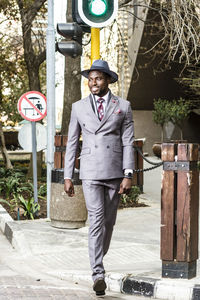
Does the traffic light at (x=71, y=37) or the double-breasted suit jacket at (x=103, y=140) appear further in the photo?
the traffic light at (x=71, y=37)

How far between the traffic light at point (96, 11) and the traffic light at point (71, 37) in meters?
0.98

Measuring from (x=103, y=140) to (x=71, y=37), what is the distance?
11.2 feet

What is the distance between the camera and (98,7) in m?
7.41

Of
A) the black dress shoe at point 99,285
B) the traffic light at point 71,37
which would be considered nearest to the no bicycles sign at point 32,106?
the traffic light at point 71,37

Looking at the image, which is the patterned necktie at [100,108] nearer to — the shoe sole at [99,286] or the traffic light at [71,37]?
the shoe sole at [99,286]

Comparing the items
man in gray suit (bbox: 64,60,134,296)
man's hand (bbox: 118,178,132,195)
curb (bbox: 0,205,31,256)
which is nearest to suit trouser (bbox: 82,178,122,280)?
man in gray suit (bbox: 64,60,134,296)

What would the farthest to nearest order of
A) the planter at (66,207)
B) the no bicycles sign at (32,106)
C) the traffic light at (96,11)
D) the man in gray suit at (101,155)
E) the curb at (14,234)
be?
the no bicycles sign at (32,106)
the planter at (66,207)
the curb at (14,234)
the traffic light at (96,11)
the man in gray suit at (101,155)

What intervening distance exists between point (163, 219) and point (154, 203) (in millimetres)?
6871

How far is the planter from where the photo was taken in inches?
356

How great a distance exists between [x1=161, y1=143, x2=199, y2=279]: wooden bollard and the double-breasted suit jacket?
1.36 feet

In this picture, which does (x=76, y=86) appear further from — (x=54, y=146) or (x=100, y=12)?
(x=100, y=12)

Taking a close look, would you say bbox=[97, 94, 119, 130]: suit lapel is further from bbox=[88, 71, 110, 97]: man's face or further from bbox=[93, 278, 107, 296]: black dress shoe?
bbox=[93, 278, 107, 296]: black dress shoe

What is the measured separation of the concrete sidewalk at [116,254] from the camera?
5719 millimetres

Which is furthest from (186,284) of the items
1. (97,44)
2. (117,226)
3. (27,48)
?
(27,48)
